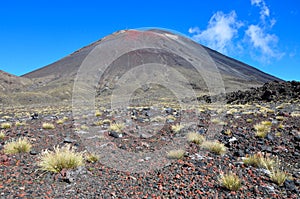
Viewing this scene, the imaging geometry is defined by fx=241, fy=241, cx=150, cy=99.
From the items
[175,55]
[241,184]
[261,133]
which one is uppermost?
[175,55]

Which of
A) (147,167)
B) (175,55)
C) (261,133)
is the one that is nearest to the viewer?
(147,167)

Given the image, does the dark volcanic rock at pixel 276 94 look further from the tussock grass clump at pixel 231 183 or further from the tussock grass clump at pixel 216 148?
the tussock grass clump at pixel 231 183

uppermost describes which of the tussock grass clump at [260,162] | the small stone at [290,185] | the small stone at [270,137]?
the small stone at [270,137]

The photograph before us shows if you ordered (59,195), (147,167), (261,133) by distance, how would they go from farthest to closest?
(261,133)
(147,167)
(59,195)

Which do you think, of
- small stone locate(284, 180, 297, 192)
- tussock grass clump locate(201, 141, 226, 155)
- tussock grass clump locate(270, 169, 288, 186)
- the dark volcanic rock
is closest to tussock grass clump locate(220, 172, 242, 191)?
tussock grass clump locate(270, 169, 288, 186)

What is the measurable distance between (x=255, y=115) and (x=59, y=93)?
59.8 meters

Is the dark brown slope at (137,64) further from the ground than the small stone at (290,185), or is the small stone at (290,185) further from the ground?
the dark brown slope at (137,64)

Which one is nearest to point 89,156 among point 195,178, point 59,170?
point 59,170

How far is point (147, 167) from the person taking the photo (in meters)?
5.37

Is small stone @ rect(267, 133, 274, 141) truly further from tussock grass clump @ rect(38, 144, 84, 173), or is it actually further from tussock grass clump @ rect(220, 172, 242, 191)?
tussock grass clump @ rect(38, 144, 84, 173)

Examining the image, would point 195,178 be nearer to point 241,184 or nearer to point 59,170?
point 241,184

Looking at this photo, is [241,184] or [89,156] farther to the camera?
[89,156]

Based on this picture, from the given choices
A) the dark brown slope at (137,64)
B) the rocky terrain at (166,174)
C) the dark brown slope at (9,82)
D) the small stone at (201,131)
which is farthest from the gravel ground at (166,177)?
the dark brown slope at (9,82)

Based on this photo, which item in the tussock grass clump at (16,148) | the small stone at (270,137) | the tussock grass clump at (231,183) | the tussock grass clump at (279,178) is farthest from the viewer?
the small stone at (270,137)
